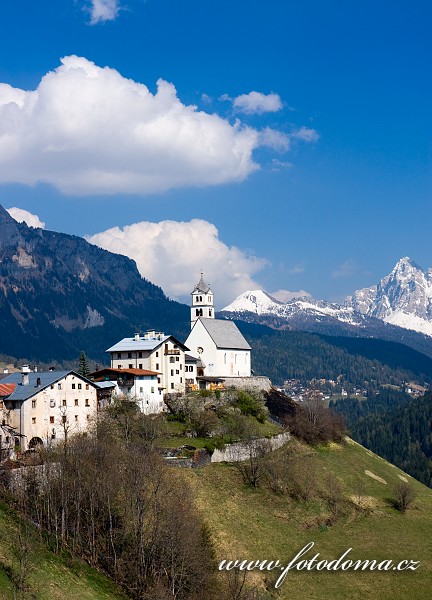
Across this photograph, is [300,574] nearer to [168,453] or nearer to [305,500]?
[305,500]

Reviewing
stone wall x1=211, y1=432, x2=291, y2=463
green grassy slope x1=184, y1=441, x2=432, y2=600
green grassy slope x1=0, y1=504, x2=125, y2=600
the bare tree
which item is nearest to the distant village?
stone wall x1=211, y1=432, x2=291, y2=463

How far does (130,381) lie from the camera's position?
320ft

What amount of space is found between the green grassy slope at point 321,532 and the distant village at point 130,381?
17.7m

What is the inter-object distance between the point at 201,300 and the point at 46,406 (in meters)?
58.3

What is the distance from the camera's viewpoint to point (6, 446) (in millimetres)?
77750

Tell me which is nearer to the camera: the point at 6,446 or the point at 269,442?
the point at 6,446

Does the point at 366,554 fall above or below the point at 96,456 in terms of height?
below

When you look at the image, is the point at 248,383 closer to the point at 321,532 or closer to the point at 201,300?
the point at 201,300

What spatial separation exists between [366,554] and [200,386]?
46688 mm

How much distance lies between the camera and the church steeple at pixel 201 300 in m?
138

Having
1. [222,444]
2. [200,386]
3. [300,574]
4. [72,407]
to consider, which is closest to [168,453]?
[222,444]

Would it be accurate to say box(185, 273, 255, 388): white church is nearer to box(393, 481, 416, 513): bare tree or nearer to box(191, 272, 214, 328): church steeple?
box(191, 272, 214, 328): church steeple

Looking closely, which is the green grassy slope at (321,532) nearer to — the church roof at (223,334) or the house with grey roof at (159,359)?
Answer: the house with grey roof at (159,359)

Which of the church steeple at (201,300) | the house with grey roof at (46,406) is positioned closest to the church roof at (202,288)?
the church steeple at (201,300)
